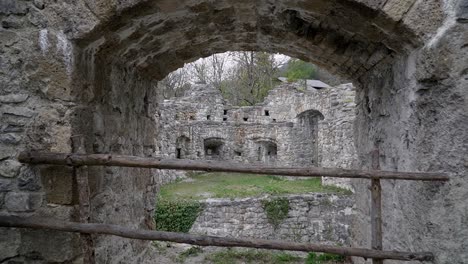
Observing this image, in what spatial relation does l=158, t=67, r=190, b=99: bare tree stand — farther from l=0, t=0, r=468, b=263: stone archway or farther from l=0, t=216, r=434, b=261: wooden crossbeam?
l=0, t=216, r=434, b=261: wooden crossbeam

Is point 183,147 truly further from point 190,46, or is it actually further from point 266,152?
point 190,46

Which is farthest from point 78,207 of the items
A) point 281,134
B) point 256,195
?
point 281,134

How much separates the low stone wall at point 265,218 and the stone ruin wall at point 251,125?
174 inches

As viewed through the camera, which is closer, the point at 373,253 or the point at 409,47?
the point at 373,253

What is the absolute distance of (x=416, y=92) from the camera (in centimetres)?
208

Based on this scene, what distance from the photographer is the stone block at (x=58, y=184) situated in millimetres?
2107

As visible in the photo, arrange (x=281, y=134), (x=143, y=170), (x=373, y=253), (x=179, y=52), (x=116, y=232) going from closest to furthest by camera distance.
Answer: (x=373, y=253), (x=116, y=232), (x=179, y=52), (x=143, y=170), (x=281, y=134)

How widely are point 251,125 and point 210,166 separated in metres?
14.5

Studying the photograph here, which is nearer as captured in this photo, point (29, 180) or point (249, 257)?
point (29, 180)

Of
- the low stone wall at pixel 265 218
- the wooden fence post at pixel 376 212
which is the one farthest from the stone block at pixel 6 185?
the low stone wall at pixel 265 218

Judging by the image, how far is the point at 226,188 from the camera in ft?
33.7

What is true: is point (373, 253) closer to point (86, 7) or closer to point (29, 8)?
point (86, 7)

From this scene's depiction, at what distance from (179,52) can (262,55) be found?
21.2 m

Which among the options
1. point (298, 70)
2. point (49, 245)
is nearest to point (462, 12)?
point (49, 245)
